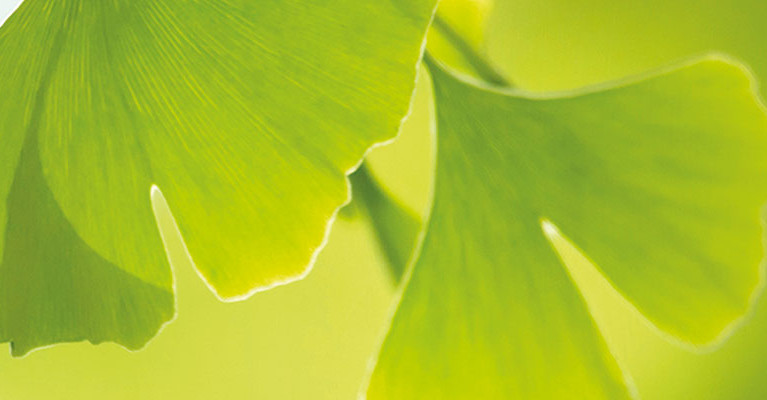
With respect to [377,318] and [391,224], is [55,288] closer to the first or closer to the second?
[391,224]

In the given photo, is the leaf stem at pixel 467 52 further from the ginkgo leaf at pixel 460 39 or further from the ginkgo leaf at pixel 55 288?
the ginkgo leaf at pixel 55 288

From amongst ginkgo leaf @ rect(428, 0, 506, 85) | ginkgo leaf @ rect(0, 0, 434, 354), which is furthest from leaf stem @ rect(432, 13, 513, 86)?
ginkgo leaf @ rect(0, 0, 434, 354)

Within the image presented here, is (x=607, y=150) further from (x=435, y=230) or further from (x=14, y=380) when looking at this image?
(x=14, y=380)

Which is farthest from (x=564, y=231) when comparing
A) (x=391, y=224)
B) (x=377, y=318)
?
A: (x=377, y=318)

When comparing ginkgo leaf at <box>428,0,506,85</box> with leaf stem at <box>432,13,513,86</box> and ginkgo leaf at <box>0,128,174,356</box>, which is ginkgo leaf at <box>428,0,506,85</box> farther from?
ginkgo leaf at <box>0,128,174,356</box>

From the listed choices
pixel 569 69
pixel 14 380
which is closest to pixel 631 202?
pixel 569 69

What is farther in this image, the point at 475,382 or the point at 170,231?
the point at 170,231
